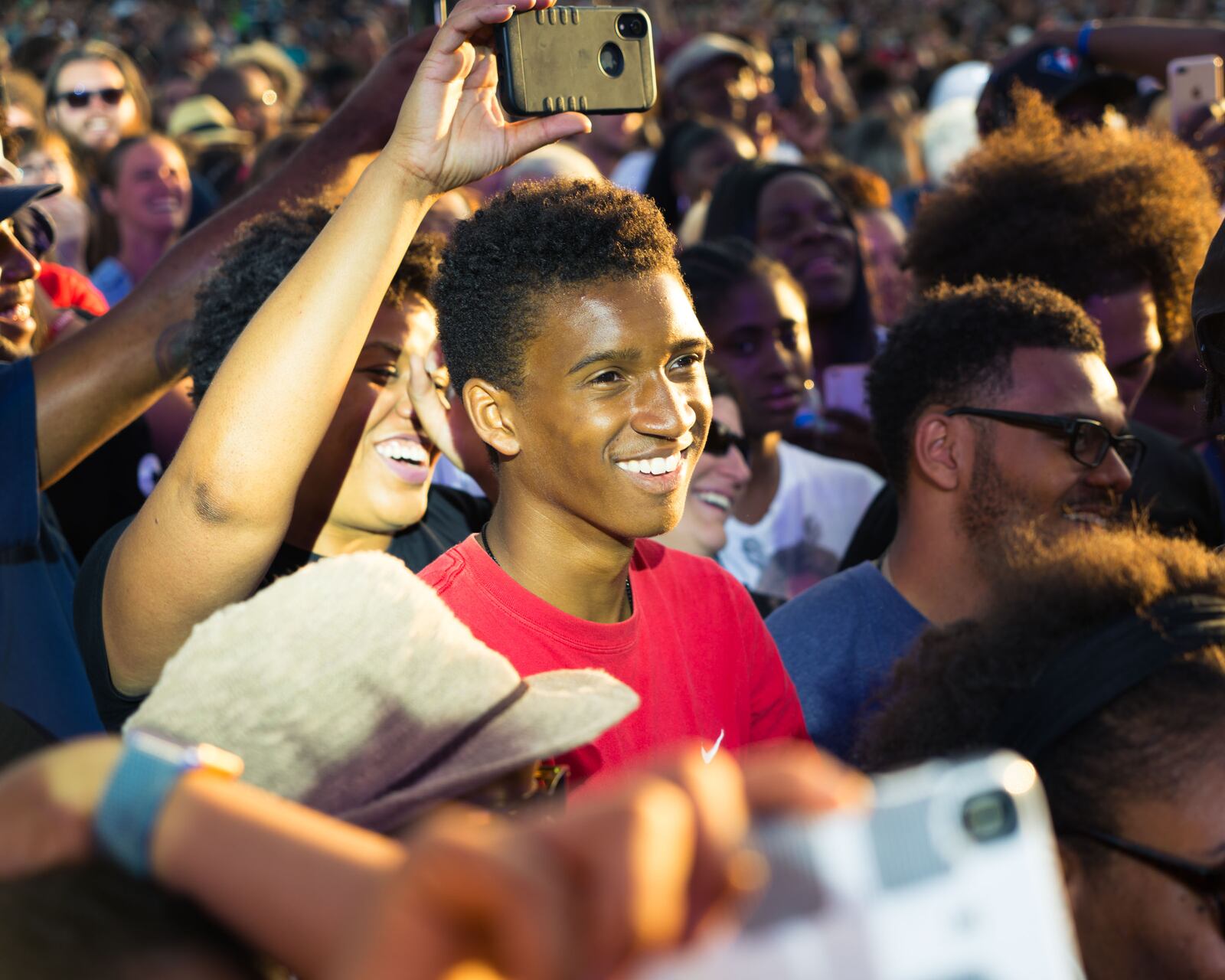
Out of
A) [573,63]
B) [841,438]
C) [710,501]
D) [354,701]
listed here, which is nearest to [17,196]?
[573,63]

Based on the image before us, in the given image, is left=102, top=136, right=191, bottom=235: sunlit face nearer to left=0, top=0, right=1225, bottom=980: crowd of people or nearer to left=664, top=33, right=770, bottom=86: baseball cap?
left=0, top=0, right=1225, bottom=980: crowd of people

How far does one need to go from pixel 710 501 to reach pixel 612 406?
1.14 meters

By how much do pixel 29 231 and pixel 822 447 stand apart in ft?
7.64

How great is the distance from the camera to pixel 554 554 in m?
1.93

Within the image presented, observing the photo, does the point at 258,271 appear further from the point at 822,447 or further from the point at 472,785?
the point at 822,447

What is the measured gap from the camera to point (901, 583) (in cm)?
255

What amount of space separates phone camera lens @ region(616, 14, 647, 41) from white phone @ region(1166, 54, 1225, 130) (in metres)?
2.80

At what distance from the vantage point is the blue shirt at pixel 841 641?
7.56ft

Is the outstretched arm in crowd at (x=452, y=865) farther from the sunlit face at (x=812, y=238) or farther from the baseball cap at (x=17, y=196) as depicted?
the sunlit face at (x=812, y=238)

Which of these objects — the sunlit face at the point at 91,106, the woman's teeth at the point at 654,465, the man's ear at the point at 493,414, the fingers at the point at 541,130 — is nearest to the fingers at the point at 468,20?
the fingers at the point at 541,130

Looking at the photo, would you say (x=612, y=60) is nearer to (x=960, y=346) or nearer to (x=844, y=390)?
(x=960, y=346)

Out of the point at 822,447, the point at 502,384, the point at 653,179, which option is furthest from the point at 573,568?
the point at 653,179

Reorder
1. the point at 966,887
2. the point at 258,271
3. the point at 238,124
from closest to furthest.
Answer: the point at 966,887 < the point at 258,271 < the point at 238,124

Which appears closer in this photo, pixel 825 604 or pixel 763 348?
pixel 825 604
